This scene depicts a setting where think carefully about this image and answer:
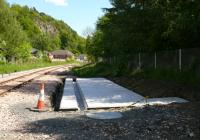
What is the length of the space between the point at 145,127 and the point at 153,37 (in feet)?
57.1

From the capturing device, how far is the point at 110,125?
10.6 meters

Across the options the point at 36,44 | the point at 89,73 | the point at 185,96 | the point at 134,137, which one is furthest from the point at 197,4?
the point at 36,44

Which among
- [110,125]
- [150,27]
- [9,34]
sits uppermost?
[9,34]

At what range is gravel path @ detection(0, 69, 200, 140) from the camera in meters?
9.47

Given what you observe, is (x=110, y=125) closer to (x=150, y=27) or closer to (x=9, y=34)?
(x=150, y=27)

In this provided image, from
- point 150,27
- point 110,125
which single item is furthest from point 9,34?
point 110,125

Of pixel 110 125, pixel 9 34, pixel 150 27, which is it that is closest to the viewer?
pixel 110 125

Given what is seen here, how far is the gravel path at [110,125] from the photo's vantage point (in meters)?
9.47

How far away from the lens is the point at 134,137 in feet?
30.5

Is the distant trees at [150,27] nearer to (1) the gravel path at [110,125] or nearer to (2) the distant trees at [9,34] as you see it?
(1) the gravel path at [110,125]

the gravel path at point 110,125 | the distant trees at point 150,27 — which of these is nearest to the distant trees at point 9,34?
the distant trees at point 150,27

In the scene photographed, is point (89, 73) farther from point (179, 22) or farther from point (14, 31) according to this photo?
point (14, 31)

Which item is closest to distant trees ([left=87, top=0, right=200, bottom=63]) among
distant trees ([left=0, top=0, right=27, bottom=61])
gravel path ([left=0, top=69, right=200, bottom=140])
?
gravel path ([left=0, top=69, right=200, bottom=140])

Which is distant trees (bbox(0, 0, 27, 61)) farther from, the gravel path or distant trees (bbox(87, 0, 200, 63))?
the gravel path
